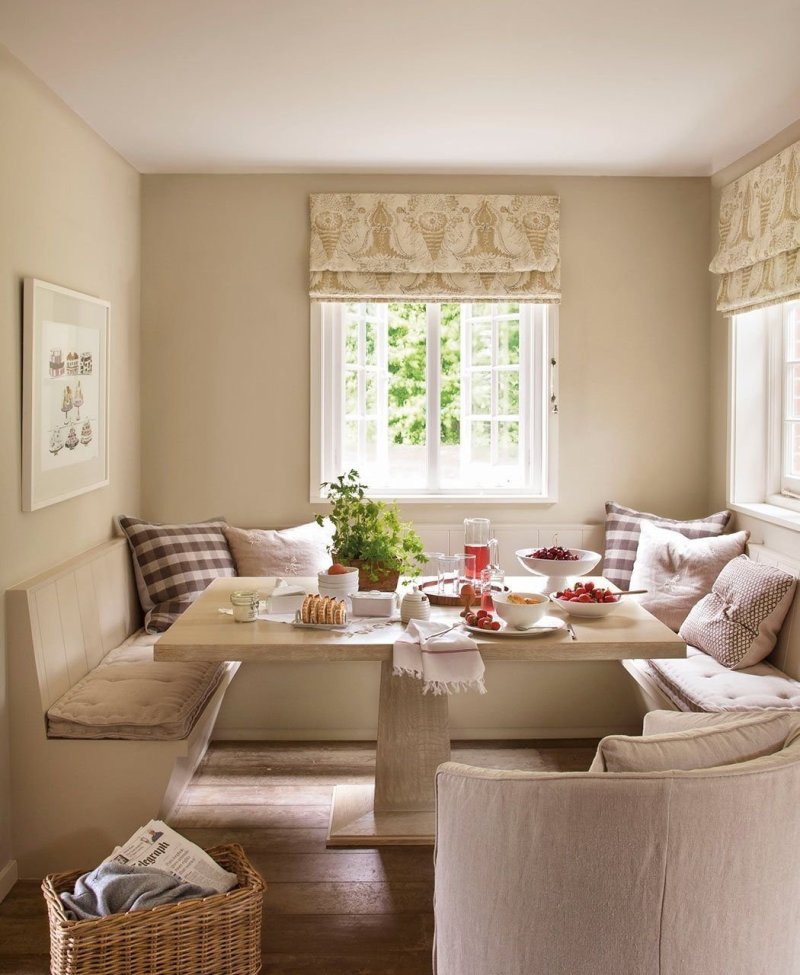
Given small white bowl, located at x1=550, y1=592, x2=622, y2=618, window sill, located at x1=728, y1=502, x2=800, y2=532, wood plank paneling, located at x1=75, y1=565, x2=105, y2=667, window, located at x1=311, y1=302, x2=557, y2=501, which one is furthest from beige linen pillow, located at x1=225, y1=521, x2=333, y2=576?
window sill, located at x1=728, y1=502, x2=800, y2=532

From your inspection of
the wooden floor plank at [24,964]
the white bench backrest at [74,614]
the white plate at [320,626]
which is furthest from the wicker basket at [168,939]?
the white bench backrest at [74,614]

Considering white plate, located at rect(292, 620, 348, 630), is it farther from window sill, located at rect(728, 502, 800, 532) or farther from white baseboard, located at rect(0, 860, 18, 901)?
window sill, located at rect(728, 502, 800, 532)

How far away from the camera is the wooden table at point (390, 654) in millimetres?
2561

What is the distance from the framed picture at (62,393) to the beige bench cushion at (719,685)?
2210 millimetres

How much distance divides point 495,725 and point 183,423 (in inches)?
76.5

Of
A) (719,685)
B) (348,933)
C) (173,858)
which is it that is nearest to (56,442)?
(173,858)

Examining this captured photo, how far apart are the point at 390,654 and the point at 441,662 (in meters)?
0.16

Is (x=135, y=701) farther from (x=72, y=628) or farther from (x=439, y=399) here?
(x=439, y=399)

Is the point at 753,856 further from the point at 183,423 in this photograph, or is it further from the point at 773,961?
the point at 183,423

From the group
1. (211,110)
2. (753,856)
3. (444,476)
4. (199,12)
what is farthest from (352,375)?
(753,856)

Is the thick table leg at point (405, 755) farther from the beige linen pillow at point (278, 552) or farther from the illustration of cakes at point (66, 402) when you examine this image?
the illustration of cakes at point (66, 402)

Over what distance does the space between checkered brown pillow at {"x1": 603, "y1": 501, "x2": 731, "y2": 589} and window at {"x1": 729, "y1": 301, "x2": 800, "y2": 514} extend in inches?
6.5

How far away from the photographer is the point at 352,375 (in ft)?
14.5

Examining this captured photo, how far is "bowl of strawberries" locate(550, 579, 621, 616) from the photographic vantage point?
110 inches
